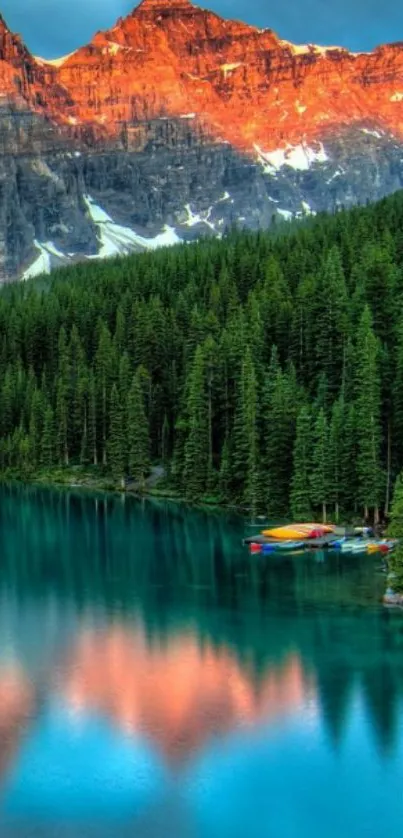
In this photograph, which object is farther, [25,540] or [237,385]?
[237,385]

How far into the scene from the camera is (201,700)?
42.9 m

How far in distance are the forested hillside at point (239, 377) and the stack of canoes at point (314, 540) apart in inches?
222

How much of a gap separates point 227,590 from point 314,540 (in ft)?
47.2

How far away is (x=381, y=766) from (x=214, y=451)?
75.9m

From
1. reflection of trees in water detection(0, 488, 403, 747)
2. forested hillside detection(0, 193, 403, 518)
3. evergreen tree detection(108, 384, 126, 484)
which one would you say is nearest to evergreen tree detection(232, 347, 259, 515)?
forested hillside detection(0, 193, 403, 518)

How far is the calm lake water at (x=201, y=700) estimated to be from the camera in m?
34.2

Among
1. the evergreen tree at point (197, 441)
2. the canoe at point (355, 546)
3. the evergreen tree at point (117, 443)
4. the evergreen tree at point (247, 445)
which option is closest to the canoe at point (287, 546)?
the canoe at point (355, 546)

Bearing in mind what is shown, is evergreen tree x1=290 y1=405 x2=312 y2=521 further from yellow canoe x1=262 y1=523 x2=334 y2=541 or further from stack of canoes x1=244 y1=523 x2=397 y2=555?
yellow canoe x1=262 y1=523 x2=334 y2=541

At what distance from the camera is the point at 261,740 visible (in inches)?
1538

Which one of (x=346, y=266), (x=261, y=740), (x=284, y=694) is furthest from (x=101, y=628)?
(x=346, y=266)

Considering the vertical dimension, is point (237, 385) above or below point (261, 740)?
above

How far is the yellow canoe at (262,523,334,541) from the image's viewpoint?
255 ft

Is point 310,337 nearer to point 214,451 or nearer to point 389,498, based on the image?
point 214,451

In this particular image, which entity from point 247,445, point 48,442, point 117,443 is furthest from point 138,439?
point 247,445
